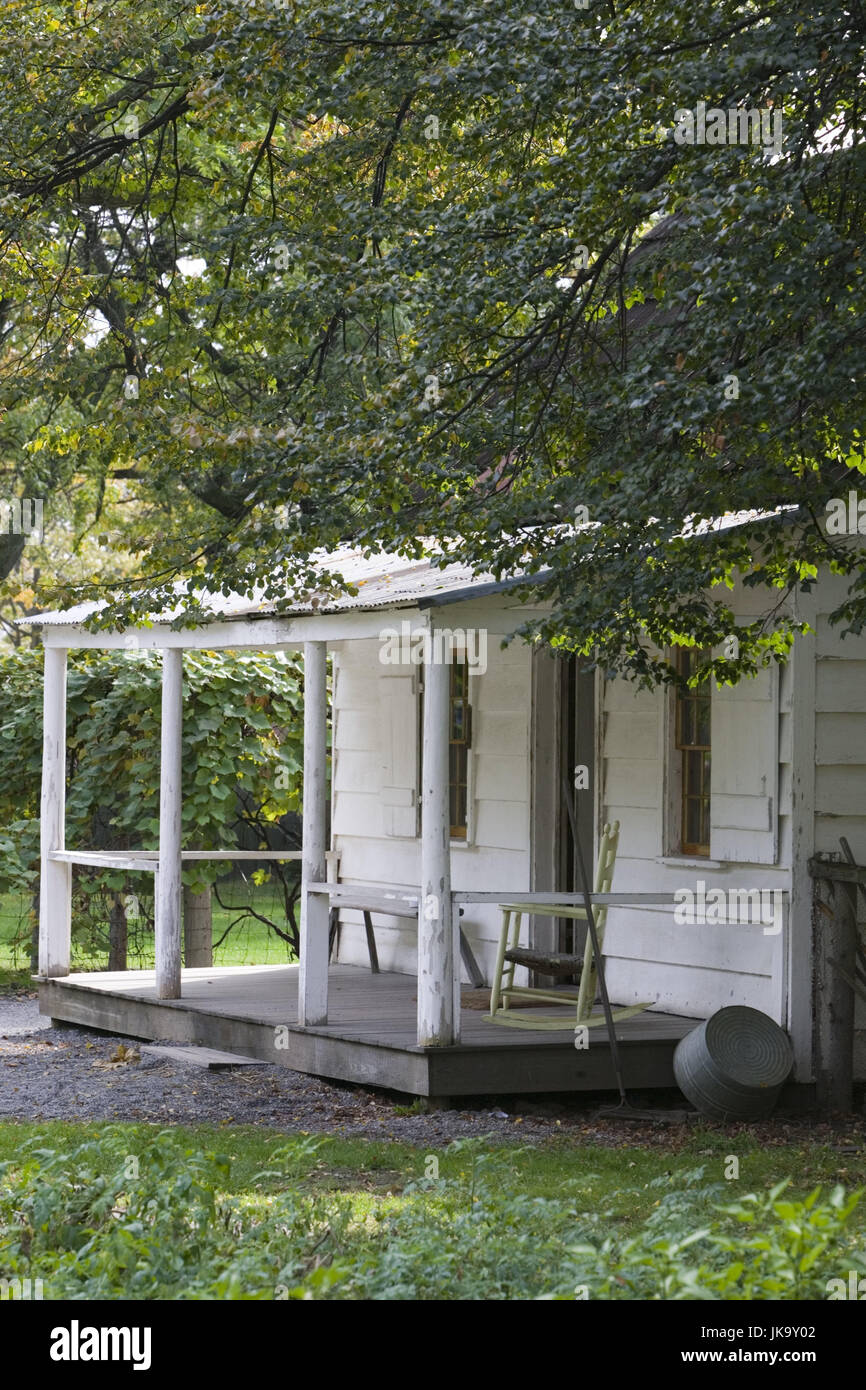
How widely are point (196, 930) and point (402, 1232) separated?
409 inches

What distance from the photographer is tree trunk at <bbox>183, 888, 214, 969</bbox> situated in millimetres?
15617

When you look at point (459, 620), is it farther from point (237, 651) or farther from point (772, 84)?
point (237, 651)

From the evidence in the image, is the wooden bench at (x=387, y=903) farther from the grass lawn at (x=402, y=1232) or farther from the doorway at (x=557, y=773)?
the grass lawn at (x=402, y=1232)

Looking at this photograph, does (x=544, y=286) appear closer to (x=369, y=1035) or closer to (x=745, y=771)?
(x=745, y=771)

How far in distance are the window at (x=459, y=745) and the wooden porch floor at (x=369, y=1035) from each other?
52.2 inches

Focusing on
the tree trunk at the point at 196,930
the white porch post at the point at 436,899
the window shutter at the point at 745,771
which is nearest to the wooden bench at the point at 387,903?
the white porch post at the point at 436,899

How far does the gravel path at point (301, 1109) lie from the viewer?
8.80 m

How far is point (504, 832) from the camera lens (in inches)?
473

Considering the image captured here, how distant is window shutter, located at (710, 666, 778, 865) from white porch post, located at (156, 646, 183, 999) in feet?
13.2

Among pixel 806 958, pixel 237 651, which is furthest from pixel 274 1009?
pixel 237 651

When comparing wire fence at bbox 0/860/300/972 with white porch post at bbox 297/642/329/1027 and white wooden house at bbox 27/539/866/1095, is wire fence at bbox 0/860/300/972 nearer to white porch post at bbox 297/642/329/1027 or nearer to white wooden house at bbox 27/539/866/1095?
white wooden house at bbox 27/539/866/1095

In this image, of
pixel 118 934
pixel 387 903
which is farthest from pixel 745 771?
pixel 118 934

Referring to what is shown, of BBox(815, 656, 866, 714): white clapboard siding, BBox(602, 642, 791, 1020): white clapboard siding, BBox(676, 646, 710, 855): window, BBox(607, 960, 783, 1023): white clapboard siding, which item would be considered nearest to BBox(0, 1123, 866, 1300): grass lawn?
BBox(607, 960, 783, 1023): white clapboard siding

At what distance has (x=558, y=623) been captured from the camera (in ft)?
24.4
